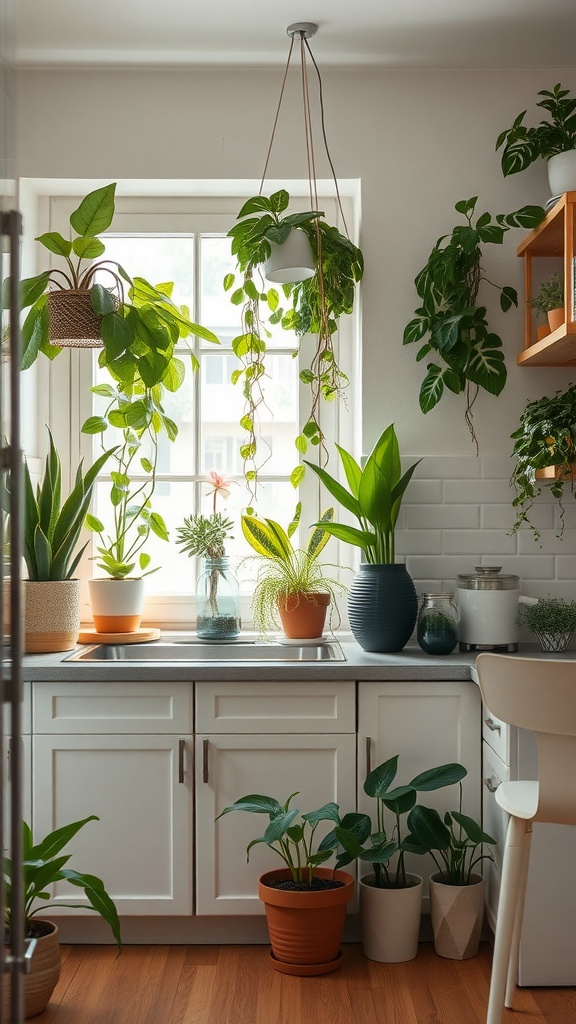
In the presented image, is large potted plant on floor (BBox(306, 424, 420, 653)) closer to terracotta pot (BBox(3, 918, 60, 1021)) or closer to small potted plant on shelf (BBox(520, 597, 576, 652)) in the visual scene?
small potted plant on shelf (BBox(520, 597, 576, 652))

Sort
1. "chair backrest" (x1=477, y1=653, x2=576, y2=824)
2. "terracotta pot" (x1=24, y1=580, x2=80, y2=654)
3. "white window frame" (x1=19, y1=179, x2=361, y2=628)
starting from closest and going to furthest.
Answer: "chair backrest" (x1=477, y1=653, x2=576, y2=824), "terracotta pot" (x1=24, y1=580, x2=80, y2=654), "white window frame" (x1=19, y1=179, x2=361, y2=628)

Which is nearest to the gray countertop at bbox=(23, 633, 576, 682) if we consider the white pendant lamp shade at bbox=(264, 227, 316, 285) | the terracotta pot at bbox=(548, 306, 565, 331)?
the terracotta pot at bbox=(548, 306, 565, 331)

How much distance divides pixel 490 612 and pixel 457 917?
0.87m

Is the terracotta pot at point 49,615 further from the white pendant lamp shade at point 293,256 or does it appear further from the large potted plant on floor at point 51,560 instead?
the white pendant lamp shade at point 293,256

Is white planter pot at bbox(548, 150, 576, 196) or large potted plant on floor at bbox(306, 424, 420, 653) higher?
white planter pot at bbox(548, 150, 576, 196)

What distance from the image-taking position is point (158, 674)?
8.93ft

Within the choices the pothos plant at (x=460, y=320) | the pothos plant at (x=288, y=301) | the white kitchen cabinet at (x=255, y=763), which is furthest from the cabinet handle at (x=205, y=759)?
the pothos plant at (x=460, y=320)

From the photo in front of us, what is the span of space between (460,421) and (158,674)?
131 cm

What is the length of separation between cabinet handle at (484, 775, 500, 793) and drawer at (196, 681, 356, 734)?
15.8 inches

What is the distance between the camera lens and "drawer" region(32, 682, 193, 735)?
2.75 meters

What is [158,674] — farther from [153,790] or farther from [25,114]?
[25,114]

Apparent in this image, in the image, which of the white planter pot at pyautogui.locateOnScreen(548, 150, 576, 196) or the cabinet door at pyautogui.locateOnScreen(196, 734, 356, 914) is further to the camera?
the white planter pot at pyautogui.locateOnScreen(548, 150, 576, 196)

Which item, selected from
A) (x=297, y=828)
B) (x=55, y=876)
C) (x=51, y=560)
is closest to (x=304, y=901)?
(x=297, y=828)

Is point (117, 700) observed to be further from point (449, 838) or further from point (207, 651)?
point (449, 838)
